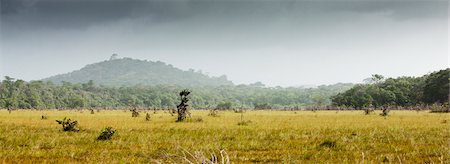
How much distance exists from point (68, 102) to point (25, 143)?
502 feet

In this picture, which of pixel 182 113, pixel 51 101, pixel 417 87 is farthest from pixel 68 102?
pixel 182 113

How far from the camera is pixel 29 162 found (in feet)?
36.1

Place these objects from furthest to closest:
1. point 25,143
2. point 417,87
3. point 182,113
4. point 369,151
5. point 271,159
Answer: point 417,87
point 182,113
point 25,143
point 369,151
point 271,159

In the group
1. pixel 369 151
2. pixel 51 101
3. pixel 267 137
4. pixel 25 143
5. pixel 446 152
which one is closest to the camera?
pixel 446 152

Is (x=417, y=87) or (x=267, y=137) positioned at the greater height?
(x=417, y=87)

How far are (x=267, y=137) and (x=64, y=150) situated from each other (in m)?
8.71

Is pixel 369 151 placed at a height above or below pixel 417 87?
below

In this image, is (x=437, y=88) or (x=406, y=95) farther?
(x=406, y=95)

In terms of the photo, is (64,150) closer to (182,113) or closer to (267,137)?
(267,137)

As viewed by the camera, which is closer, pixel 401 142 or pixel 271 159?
pixel 271 159

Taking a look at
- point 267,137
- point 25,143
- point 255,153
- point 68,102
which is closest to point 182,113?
point 267,137

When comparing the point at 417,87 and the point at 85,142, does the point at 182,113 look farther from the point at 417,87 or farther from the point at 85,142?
the point at 417,87

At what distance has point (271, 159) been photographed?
1184 cm

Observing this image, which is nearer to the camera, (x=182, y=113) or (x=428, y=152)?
(x=428, y=152)
